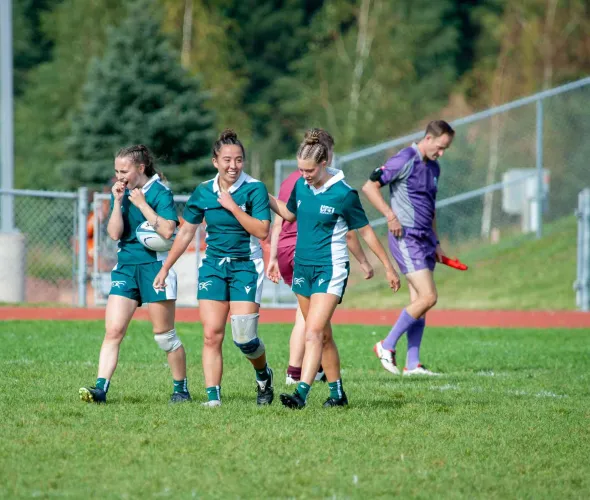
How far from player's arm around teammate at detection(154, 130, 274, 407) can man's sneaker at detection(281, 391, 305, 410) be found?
1.48 feet

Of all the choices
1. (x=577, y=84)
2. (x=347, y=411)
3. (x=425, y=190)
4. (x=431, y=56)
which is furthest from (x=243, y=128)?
(x=347, y=411)

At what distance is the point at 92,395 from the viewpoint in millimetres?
7879

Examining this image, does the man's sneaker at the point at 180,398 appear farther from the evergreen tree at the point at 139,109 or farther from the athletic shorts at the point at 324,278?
the evergreen tree at the point at 139,109

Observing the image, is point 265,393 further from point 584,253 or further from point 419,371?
point 584,253

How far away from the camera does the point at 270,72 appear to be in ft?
177

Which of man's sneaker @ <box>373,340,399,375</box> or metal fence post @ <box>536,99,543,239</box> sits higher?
metal fence post @ <box>536,99,543,239</box>

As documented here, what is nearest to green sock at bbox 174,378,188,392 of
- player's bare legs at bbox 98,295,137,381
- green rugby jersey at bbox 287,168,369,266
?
player's bare legs at bbox 98,295,137,381

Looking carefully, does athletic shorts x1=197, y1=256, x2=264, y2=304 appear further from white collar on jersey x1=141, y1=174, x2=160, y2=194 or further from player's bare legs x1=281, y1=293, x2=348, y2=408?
white collar on jersey x1=141, y1=174, x2=160, y2=194

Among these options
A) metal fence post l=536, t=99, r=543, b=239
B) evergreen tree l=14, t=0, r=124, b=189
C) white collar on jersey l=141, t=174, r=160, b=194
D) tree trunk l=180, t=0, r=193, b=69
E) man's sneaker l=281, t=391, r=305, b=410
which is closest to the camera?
man's sneaker l=281, t=391, r=305, b=410

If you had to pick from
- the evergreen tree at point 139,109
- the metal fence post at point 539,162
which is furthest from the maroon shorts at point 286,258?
the evergreen tree at point 139,109

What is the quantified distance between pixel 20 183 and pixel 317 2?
2297cm

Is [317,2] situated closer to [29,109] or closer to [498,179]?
[29,109]

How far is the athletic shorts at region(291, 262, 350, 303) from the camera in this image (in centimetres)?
781

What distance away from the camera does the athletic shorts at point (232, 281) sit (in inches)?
307
